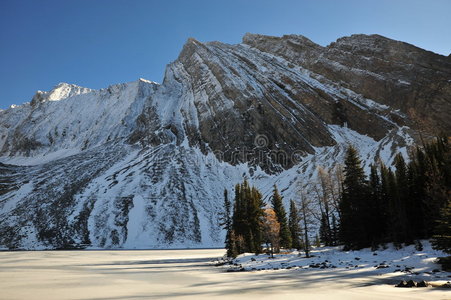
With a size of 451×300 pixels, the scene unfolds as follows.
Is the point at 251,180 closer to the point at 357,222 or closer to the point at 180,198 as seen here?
the point at 180,198

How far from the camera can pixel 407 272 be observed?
22.4 metres

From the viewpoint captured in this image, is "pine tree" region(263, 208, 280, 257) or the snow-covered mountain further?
the snow-covered mountain

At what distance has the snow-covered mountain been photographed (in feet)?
279

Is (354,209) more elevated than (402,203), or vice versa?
(402,203)

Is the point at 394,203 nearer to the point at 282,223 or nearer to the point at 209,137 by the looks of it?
the point at 282,223

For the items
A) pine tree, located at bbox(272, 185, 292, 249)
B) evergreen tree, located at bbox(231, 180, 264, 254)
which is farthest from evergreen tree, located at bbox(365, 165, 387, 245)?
evergreen tree, located at bbox(231, 180, 264, 254)

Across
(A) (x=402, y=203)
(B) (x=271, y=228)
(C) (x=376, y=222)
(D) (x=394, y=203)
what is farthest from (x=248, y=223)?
(A) (x=402, y=203)

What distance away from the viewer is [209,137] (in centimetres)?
13312

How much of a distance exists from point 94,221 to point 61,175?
113 ft

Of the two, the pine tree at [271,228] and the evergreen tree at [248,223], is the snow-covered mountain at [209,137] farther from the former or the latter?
the pine tree at [271,228]

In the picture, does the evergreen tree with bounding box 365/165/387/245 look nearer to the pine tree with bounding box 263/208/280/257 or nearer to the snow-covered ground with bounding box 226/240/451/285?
the snow-covered ground with bounding box 226/240/451/285

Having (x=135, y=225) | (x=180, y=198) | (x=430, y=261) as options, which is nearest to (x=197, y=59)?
(x=180, y=198)

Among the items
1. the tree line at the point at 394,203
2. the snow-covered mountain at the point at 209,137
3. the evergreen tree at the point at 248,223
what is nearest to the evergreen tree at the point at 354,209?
the tree line at the point at 394,203

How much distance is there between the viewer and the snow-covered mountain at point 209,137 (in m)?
85.1
